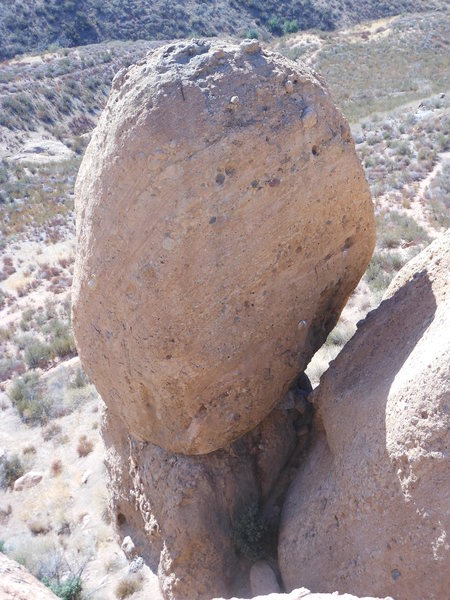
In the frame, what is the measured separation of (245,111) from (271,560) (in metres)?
3.19

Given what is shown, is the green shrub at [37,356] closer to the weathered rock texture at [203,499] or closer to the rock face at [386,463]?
Result: the weathered rock texture at [203,499]

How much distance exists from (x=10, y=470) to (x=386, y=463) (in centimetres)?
515

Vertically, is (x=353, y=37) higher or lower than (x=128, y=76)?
lower

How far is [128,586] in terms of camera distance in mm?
4523

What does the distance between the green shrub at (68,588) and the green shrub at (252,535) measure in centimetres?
151

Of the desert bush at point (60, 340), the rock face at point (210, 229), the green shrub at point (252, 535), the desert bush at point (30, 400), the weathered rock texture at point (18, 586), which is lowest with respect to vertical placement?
the desert bush at point (60, 340)

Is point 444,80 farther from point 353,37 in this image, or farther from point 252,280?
point 252,280

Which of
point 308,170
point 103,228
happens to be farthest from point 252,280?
point 103,228

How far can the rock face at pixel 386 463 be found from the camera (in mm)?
2674

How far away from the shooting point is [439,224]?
11031 millimetres

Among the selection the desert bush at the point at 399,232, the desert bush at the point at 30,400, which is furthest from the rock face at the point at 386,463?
the desert bush at the point at 399,232

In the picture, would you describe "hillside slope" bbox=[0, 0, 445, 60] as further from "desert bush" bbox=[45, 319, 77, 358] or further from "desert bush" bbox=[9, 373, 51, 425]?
"desert bush" bbox=[9, 373, 51, 425]

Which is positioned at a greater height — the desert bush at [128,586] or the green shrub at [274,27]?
the desert bush at [128,586]

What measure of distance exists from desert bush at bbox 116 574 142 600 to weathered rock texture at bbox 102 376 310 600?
0.17 meters
